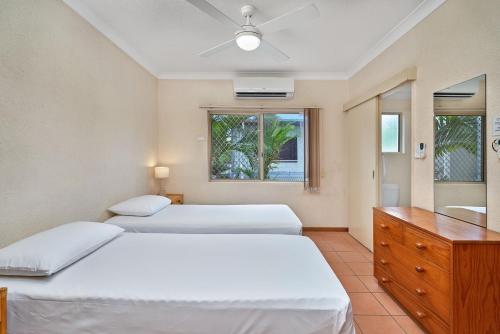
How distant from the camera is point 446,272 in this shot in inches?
59.7

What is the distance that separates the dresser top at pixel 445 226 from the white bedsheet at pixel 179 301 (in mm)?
807

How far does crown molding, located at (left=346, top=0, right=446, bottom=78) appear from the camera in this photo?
7.29ft

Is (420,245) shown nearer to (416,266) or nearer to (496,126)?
(416,266)

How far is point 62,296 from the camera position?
124 centimetres

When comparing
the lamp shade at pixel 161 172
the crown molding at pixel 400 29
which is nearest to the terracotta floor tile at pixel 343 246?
the crown molding at pixel 400 29

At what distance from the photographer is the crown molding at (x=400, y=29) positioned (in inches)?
87.5

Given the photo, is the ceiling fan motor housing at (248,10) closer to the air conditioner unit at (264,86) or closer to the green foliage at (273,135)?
the air conditioner unit at (264,86)

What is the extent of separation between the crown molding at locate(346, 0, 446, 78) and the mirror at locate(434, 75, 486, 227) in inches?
30.6

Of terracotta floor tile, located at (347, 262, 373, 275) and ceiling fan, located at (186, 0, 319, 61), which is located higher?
ceiling fan, located at (186, 0, 319, 61)

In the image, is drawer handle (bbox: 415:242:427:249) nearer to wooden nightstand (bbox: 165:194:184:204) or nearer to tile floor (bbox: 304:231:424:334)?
tile floor (bbox: 304:231:424:334)

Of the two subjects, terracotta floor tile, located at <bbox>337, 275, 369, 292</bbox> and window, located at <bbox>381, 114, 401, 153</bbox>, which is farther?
window, located at <bbox>381, 114, 401, 153</bbox>

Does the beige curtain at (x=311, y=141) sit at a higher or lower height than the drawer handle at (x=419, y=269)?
higher

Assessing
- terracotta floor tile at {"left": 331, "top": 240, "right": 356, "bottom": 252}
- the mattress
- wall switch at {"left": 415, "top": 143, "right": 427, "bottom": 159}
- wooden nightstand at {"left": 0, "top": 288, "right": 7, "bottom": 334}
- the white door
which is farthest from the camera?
terracotta floor tile at {"left": 331, "top": 240, "right": 356, "bottom": 252}

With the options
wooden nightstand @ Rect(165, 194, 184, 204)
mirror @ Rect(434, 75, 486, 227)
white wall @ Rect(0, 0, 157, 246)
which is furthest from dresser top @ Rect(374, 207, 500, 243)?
wooden nightstand @ Rect(165, 194, 184, 204)
